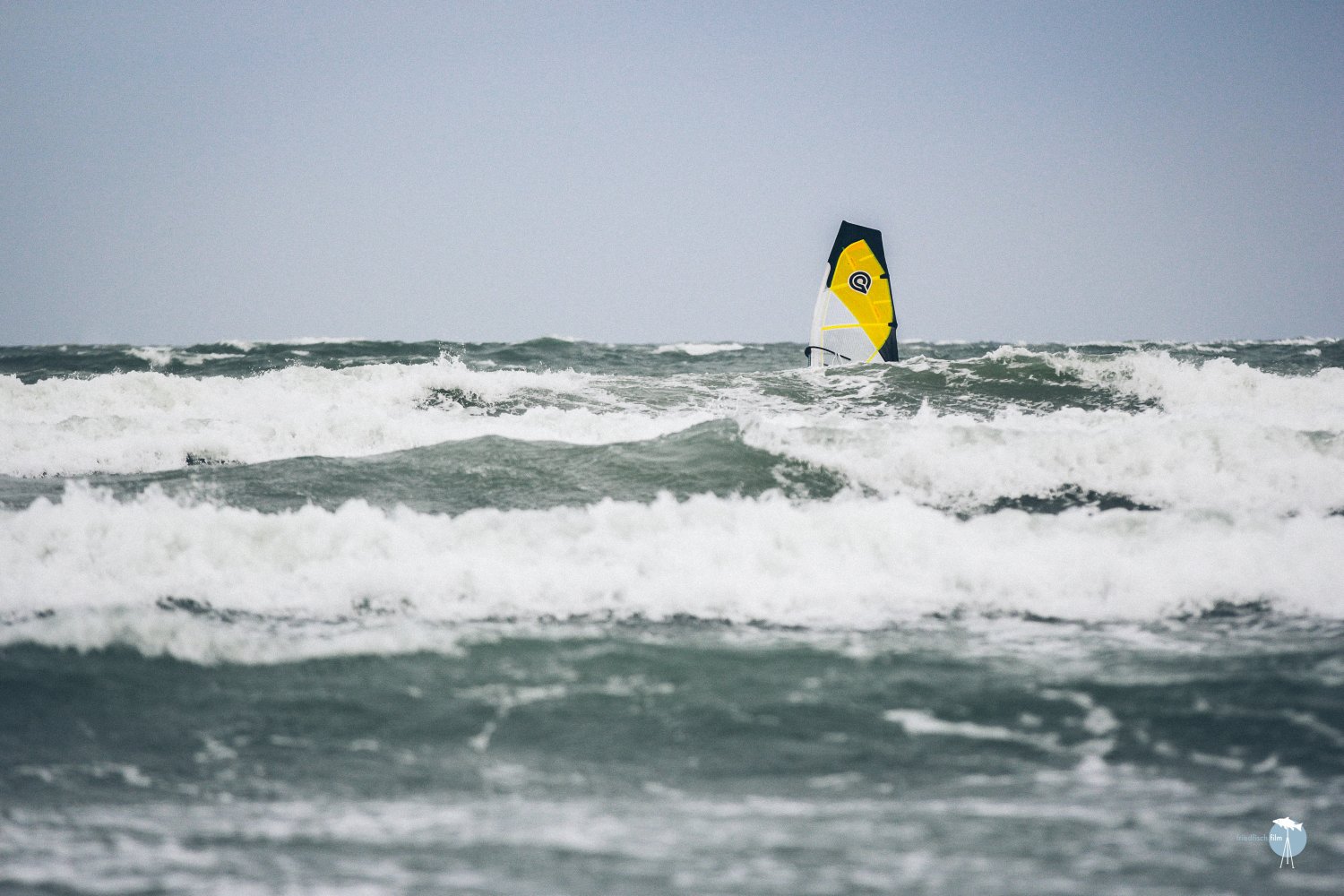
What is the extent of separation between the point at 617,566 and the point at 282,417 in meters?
5.76

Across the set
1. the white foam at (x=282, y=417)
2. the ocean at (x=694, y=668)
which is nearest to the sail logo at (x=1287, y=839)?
the ocean at (x=694, y=668)

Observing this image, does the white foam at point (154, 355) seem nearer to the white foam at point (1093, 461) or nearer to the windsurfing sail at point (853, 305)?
the windsurfing sail at point (853, 305)

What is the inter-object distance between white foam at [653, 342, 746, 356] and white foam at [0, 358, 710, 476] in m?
5.37

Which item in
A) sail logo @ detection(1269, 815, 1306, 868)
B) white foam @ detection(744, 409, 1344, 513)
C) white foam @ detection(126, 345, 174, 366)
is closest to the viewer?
sail logo @ detection(1269, 815, 1306, 868)

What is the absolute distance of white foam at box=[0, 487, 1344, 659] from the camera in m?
3.97

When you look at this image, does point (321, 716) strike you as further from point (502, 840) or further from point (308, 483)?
point (308, 483)

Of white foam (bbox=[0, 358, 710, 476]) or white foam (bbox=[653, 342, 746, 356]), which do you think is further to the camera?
white foam (bbox=[653, 342, 746, 356])

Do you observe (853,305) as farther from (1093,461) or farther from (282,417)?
(282,417)

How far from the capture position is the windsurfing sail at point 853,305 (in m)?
12.4

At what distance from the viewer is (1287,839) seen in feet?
7.55

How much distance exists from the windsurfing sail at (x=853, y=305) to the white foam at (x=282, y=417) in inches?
125

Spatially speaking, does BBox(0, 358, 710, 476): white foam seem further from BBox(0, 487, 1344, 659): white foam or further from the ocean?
BBox(0, 487, 1344, 659): white foam

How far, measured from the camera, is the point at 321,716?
120 inches

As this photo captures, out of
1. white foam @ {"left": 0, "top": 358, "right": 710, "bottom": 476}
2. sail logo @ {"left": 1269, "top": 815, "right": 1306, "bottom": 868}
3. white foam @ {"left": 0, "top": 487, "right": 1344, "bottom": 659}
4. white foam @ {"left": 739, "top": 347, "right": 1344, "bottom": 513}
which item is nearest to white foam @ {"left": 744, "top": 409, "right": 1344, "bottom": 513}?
white foam @ {"left": 739, "top": 347, "right": 1344, "bottom": 513}
